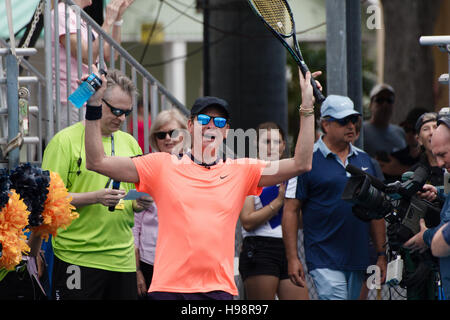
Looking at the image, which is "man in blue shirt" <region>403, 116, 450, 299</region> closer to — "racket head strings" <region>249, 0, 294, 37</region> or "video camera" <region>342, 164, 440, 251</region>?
"video camera" <region>342, 164, 440, 251</region>

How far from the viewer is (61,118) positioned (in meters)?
6.87

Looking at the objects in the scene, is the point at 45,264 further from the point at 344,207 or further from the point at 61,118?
the point at 344,207

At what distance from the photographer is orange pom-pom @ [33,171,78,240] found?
16.2 ft

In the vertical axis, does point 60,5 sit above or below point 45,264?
above

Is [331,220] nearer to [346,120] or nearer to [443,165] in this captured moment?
[346,120]

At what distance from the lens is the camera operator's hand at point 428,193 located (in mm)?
6000

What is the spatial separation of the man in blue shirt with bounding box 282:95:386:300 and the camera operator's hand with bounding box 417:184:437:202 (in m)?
0.62

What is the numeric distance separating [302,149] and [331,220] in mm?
1724

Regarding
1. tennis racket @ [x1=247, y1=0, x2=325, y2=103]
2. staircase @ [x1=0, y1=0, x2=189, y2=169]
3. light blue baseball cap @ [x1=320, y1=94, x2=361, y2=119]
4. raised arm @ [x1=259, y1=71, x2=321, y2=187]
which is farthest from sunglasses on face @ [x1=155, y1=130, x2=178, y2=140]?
raised arm @ [x1=259, y1=71, x2=321, y2=187]

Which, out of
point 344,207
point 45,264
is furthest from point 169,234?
point 344,207

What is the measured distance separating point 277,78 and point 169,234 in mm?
5463

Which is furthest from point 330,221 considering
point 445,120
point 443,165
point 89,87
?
point 89,87

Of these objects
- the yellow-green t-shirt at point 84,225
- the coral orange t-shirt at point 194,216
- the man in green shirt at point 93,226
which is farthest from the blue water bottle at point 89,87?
the yellow-green t-shirt at point 84,225

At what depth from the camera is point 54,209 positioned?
493 centimetres
